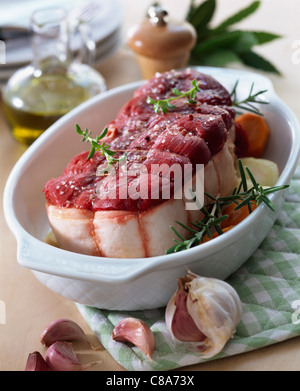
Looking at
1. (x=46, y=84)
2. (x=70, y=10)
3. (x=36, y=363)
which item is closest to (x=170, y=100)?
(x=46, y=84)

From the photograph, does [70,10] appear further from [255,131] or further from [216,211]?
[216,211]

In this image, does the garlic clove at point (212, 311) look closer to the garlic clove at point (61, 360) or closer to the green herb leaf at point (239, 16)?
the garlic clove at point (61, 360)

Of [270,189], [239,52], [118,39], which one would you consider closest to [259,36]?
[239,52]

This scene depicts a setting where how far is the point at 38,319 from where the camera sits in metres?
1.53

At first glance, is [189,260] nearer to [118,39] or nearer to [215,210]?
[215,210]

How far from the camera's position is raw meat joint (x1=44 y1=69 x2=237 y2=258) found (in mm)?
1402

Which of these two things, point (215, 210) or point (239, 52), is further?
point (239, 52)

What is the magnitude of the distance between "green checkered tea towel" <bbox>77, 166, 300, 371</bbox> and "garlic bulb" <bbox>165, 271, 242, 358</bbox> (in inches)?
1.8

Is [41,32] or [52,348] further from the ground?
[41,32]

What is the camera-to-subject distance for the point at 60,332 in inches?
55.9

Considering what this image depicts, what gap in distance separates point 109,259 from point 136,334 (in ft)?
0.65

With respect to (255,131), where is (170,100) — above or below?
above

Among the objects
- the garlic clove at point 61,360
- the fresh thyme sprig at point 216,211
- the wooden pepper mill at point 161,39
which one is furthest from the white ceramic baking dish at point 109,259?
the wooden pepper mill at point 161,39

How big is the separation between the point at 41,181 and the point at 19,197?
0.49ft
